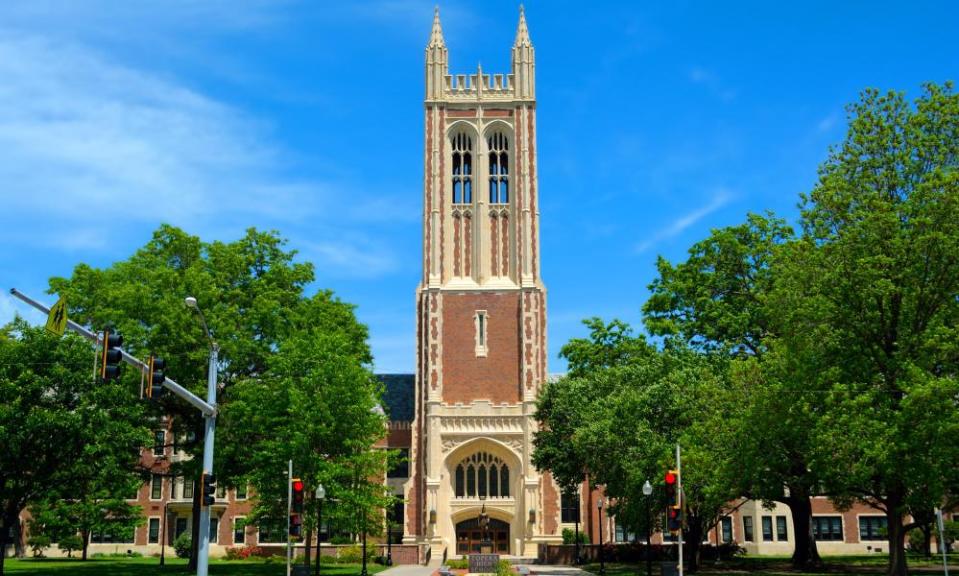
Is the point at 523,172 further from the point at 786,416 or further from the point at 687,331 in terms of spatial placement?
the point at 786,416

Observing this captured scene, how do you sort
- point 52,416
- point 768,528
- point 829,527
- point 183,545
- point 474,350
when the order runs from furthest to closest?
point 768,528
point 829,527
point 183,545
point 474,350
point 52,416

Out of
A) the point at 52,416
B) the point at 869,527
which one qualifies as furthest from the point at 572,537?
the point at 52,416

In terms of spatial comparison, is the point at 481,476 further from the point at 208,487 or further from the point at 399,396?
the point at 208,487

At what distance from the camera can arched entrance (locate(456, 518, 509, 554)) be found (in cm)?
5803

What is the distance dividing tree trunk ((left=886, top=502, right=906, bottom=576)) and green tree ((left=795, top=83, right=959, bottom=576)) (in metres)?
0.04

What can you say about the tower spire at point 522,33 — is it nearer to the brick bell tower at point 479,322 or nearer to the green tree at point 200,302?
the brick bell tower at point 479,322

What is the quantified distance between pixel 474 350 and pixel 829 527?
95.5 feet

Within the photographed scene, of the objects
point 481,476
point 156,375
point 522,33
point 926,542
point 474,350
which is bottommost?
point 926,542

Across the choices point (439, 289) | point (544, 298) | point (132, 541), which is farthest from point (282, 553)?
point (544, 298)

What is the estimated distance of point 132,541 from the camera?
220ft

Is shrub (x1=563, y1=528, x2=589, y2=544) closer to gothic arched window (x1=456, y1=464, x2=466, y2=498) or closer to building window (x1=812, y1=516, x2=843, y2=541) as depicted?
gothic arched window (x1=456, y1=464, x2=466, y2=498)

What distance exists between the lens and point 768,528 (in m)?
65.9

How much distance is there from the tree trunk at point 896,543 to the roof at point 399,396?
1895 inches

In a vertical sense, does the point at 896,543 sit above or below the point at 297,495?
below
